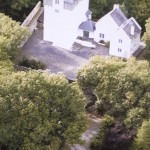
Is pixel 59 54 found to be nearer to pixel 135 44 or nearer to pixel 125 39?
pixel 125 39

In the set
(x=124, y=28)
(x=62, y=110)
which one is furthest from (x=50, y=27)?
(x=62, y=110)

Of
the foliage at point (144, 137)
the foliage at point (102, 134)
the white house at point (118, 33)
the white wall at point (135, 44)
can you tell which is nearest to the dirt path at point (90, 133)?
the foliage at point (102, 134)

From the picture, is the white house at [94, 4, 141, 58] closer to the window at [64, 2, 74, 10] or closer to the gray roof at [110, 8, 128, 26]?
the gray roof at [110, 8, 128, 26]

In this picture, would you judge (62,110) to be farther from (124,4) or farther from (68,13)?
(124,4)

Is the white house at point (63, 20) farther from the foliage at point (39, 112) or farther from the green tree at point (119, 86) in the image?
the foliage at point (39, 112)

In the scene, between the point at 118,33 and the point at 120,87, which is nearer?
the point at 120,87

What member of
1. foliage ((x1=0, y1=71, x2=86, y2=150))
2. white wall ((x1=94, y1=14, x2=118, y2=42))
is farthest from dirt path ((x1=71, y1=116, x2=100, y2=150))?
white wall ((x1=94, y1=14, x2=118, y2=42))

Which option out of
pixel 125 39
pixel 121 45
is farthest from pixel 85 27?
pixel 125 39
